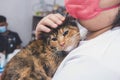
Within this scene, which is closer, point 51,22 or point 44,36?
point 51,22

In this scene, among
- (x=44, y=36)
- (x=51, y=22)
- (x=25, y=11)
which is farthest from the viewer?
(x=25, y=11)

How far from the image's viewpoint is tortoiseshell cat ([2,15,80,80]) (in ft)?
3.93

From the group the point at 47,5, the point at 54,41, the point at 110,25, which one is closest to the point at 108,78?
the point at 110,25

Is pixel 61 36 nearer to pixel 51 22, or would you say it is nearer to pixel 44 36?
pixel 44 36

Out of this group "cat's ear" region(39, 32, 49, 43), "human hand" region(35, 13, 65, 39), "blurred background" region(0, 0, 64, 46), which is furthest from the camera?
"blurred background" region(0, 0, 64, 46)

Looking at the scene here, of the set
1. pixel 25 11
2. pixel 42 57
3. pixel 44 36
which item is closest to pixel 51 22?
pixel 44 36

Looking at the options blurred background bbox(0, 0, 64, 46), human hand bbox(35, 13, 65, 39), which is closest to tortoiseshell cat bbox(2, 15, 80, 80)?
human hand bbox(35, 13, 65, 39)

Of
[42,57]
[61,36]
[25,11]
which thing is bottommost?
[25,11]

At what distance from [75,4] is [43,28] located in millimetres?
265

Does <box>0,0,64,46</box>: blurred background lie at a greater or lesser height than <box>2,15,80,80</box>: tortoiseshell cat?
lesser

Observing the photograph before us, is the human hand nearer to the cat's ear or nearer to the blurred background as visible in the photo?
the cat's ear

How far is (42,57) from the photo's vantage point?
134 cm

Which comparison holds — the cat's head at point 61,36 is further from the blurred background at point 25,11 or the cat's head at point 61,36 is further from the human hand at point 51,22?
the blurred background at point 25,11

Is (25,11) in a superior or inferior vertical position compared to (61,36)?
inferior
